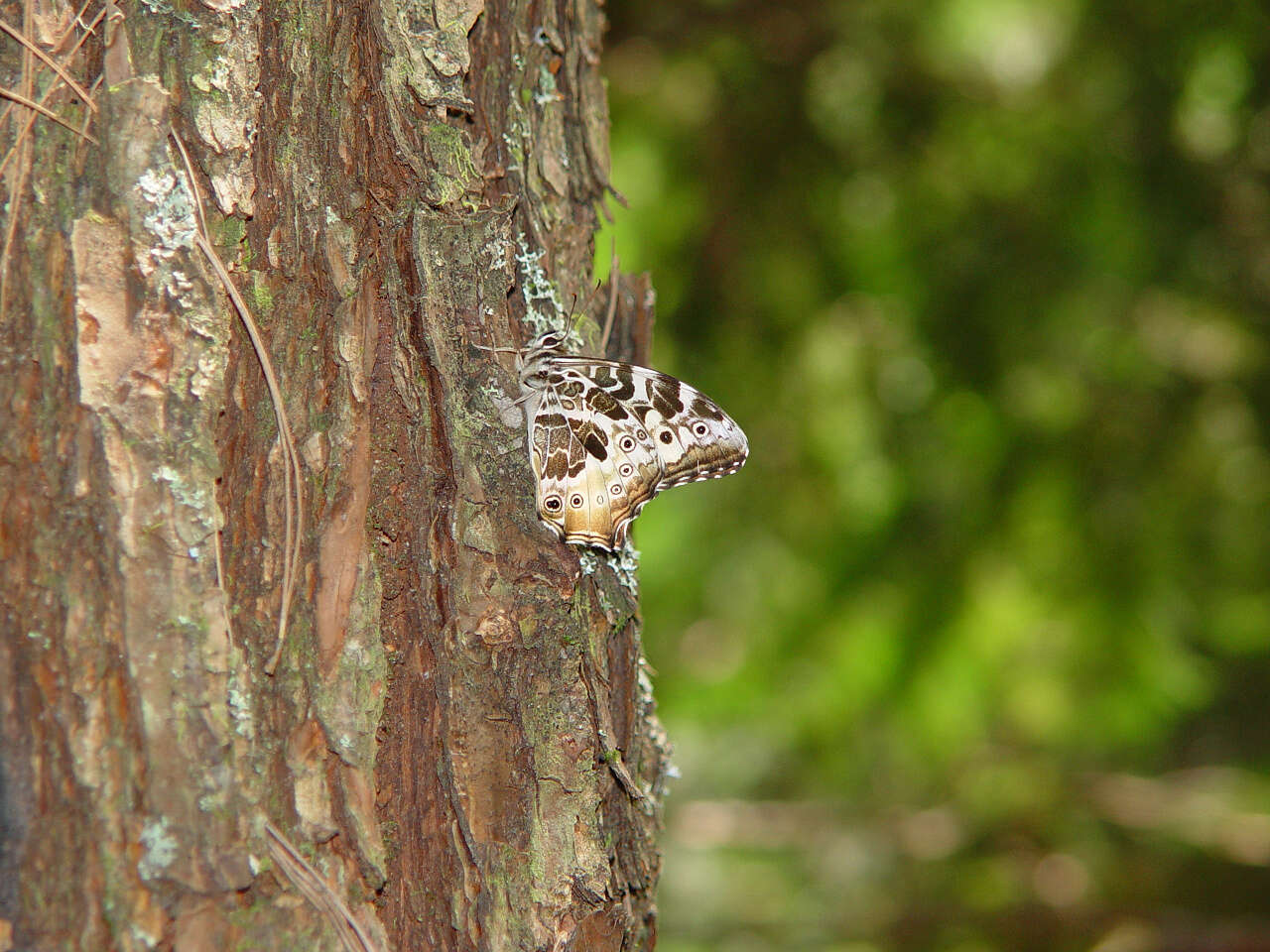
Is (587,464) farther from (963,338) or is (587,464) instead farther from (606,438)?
(963,338)

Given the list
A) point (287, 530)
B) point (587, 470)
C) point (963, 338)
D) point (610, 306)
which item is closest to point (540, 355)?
point (587, 470)

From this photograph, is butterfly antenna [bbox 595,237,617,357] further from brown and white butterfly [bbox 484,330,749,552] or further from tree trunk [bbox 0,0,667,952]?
tree trunk [bbox 0,0,667,952]

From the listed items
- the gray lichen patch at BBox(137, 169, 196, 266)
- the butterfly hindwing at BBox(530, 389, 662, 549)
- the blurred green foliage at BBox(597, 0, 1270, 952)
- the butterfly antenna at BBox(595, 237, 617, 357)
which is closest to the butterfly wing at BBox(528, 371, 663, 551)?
the butterfly hindwing at BBox(530, 389, 662, 549)

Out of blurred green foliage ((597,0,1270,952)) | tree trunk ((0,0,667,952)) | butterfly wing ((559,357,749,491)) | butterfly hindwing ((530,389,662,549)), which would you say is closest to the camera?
tree trunk ((0,0,667,952))

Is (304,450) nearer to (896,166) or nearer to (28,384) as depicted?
(28,384)

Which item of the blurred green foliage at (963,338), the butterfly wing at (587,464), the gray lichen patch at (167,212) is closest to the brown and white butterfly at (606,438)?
the butterfly wing at (587,464)

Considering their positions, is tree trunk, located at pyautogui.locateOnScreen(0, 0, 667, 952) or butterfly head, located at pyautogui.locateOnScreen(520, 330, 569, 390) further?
butterfly head, located at pyautogui.locateOnScreen(520, 330, 569, 390)

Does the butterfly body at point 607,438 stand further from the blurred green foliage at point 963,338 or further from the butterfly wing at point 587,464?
the blurred green foliage at point 963,338

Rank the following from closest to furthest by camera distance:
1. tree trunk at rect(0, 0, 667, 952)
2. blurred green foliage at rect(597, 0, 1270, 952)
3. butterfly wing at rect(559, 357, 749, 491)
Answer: tree trunk at rect(0, 0, 667, 952) < butterfly wing at rect(559, 357, 749, 491) < blurred green foliage at rect(597, 0, 1270, 952)
